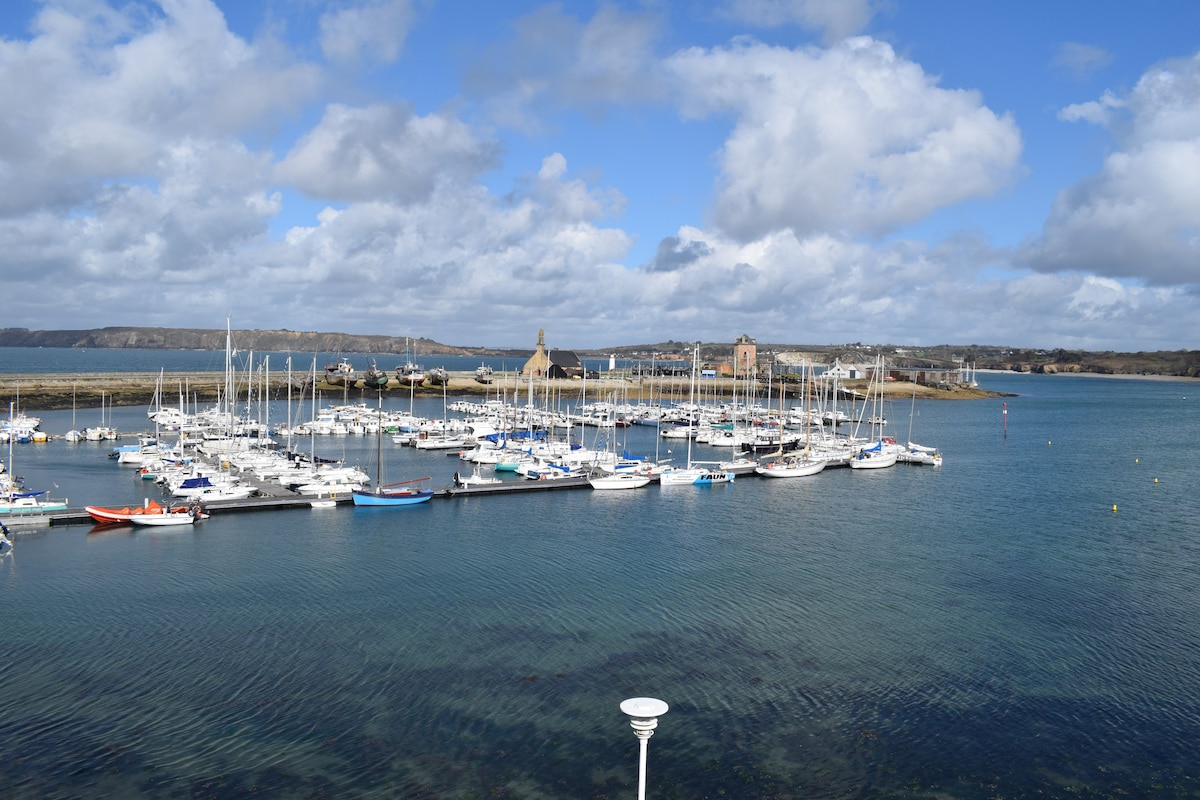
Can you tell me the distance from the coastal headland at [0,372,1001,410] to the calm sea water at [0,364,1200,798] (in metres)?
45.7

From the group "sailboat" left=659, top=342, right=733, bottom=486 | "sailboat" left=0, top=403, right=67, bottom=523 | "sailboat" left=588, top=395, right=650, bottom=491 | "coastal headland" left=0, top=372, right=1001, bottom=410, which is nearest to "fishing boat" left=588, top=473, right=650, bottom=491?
"sailboat" left=588, top=395, right=650, bottom=491

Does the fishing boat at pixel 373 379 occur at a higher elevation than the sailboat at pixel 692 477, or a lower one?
higher

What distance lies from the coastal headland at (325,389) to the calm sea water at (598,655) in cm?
4567

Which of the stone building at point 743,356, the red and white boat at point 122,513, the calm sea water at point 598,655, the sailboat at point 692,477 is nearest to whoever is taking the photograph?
the calm sea water at point 598,655

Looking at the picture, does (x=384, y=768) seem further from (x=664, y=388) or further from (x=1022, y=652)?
(x=664, y=388)

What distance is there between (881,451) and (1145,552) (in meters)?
26.3

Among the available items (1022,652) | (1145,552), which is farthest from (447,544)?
(1145,552)

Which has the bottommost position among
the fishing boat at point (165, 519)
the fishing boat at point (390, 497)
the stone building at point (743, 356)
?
the fishing boat at point (165, 519)

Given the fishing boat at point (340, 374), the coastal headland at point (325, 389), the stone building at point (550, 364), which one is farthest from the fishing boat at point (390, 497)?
the stone building at point (550, 364)

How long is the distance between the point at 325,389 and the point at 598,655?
93707 millimetres

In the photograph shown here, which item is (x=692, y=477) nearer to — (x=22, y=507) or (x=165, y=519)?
(x=165, y=519)

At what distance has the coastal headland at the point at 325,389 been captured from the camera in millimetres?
89250

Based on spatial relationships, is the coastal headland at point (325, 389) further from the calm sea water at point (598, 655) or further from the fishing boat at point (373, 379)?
the calm sea water at point (598, 655)

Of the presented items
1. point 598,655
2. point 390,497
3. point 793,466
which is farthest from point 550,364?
point 598,655
